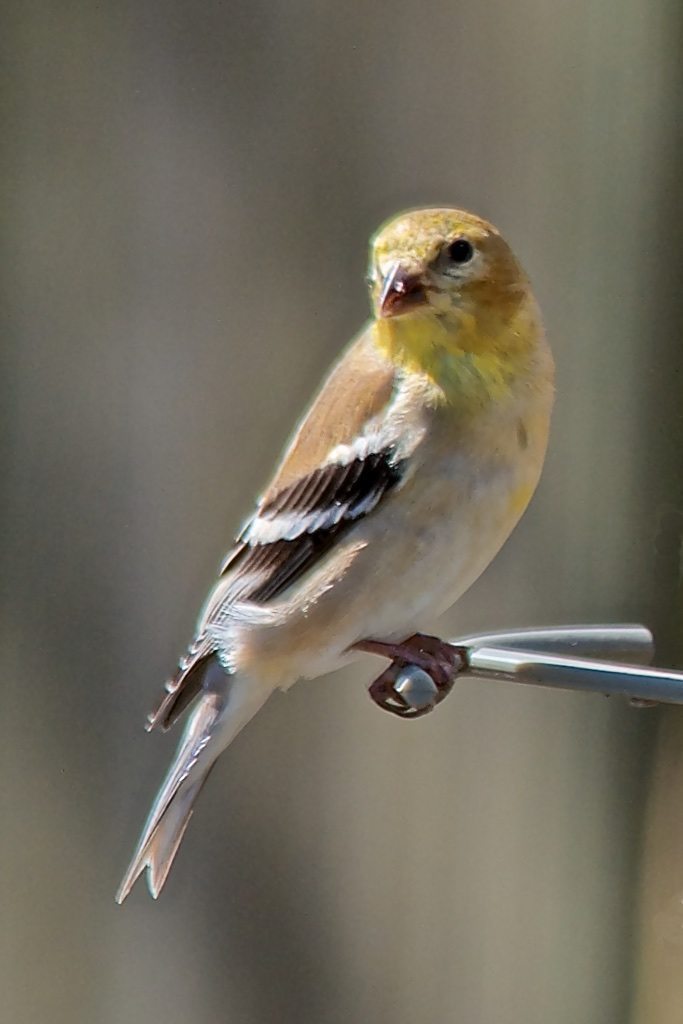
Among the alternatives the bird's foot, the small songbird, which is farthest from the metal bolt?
the small songbird

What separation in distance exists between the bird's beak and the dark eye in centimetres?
4

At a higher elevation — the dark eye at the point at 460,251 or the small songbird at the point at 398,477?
the dark eye at the point at 460,251

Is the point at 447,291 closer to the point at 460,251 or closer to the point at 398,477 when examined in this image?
the point at 460,251

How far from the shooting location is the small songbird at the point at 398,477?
106 centimetres

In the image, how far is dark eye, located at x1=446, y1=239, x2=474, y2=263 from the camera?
104 centimetres

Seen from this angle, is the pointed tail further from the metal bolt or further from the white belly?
the metal bolt

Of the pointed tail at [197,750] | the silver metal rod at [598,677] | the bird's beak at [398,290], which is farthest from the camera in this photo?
the pointed tail at [197,750]

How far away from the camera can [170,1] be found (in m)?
1.38

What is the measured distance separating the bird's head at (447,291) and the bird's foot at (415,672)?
270mm

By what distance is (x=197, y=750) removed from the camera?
3.95ft

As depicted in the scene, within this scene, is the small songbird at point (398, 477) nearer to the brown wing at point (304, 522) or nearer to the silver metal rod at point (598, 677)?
the brown wing at point (304, 522)

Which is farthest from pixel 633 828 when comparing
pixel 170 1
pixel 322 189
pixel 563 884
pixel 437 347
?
pixel 170 1

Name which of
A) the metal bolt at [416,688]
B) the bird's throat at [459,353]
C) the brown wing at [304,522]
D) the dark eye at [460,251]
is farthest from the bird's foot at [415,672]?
the dark eye at [460,251]

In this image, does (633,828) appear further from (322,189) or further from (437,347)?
(322,189)
